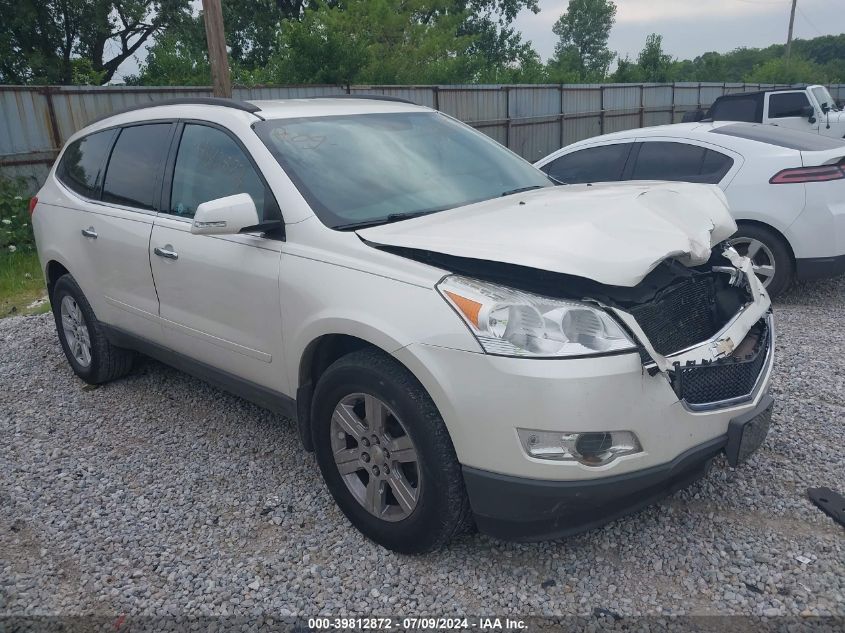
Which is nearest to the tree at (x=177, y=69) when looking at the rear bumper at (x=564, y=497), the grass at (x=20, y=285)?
the grass at (x=20, y=285)

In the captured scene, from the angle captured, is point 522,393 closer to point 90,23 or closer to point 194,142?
point 194,142

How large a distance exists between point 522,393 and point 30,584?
2.20 meters

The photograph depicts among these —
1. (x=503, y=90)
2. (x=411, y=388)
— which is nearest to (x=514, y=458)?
(x=411, y=388)

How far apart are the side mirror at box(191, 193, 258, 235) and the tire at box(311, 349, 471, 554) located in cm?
75

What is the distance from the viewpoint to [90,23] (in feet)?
75.5

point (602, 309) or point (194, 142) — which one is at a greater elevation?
point (194, 142)

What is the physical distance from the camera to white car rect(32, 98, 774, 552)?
2.45m

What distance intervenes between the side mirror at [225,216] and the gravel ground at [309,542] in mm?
1336

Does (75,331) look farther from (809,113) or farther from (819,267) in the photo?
(809,113)

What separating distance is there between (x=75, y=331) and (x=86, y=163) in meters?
1.19

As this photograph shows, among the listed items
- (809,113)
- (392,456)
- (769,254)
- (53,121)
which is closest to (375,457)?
(392,456)

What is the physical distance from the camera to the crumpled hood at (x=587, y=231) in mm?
2496

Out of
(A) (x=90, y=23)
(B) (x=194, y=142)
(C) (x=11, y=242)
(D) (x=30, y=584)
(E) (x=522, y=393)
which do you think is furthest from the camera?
(A) (x=90, y=23)

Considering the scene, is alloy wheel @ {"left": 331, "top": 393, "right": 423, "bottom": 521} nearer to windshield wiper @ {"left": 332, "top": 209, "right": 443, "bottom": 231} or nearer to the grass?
windshield wiper @ {"left": 332, "top": 209, "right": 443, "bottom": 231}
